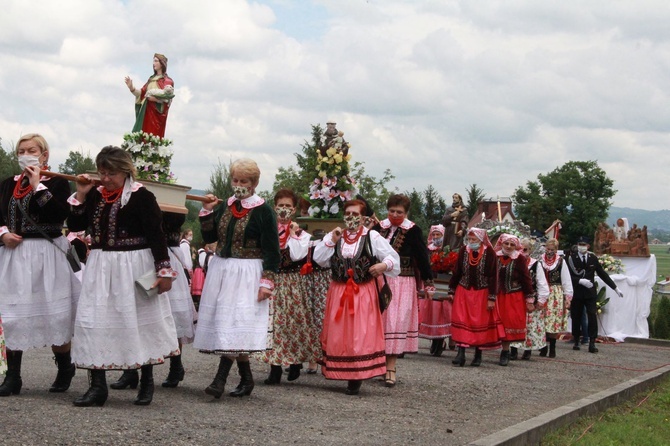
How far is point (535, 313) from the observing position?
1511cm

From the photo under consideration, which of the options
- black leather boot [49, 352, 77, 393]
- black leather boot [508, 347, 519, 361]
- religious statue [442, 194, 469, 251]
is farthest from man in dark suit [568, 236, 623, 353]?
black leather boot [49, 352, 77, 393]

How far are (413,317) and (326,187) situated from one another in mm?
2093

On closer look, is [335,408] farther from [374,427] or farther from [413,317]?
[413,317]

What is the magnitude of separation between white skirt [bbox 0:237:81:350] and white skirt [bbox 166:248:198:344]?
4.31ft

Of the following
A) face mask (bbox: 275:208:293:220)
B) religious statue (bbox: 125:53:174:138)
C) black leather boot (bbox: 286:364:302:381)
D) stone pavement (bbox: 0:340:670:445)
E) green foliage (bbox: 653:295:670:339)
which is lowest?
stone pavement (bbox: 0:340:670:445)

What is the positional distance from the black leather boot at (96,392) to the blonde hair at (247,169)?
1968 millimetres

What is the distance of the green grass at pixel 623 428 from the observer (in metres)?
7.82

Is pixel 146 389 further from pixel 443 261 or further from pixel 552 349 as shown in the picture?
pixel 443 261

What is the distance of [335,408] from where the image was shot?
320 inches

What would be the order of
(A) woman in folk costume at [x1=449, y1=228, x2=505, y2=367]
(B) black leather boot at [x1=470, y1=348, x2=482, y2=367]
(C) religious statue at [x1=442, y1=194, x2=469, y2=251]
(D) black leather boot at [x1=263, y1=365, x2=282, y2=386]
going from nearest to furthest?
(D) black leather boot at [x1=263, y1=365, x2=282, y2=386]
(A) woman in folk costume at [x1=449, y1=228, x2=505, y2=367]
(B) black leather boot at [x1=470, y1=348, x2=482, y2=367]
(C) religious statue at [x1=442, y1=194, x2=469, y2=251]

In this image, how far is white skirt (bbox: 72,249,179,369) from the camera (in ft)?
23.2

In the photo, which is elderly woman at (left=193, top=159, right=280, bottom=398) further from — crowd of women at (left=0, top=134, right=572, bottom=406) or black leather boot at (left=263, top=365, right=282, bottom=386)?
black leather boot at (left=263, top=365, right=282, bottom=386)

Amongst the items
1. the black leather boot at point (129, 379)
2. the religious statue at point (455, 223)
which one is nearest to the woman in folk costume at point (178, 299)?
the black leather boot at point (129, 379)

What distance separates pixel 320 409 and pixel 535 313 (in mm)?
7760
